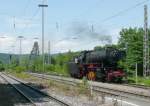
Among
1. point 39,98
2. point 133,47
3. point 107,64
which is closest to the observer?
point 39,98

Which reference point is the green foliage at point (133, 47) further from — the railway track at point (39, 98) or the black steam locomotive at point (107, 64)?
the railway track at point (39, 98)

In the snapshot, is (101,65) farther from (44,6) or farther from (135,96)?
(135,96)

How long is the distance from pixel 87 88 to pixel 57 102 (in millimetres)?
7125

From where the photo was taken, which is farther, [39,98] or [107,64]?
[107,64]

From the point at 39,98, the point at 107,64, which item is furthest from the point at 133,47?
the point at 39,98

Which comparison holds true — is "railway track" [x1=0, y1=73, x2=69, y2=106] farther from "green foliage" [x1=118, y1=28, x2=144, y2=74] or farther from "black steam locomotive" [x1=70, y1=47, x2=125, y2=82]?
"green foliage" [x1=118, y1=28, x2=144, y2=74]

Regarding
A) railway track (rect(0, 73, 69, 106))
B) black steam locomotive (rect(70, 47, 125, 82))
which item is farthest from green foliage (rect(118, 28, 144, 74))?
railway track (rect(0, 73, 69, 106))

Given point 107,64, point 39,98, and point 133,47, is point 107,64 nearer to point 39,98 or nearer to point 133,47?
point 39,98

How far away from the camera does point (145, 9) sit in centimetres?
5184

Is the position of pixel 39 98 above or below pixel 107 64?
below

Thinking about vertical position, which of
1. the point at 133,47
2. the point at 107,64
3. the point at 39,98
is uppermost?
the point at 133,47

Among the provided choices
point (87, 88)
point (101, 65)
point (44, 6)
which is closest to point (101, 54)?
point (101, 65)

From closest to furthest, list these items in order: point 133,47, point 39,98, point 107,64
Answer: point 39,98, point 107,64, point 133,47

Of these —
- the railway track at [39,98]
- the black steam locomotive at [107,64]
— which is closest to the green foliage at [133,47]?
the black steam locomotive at [107,64]
